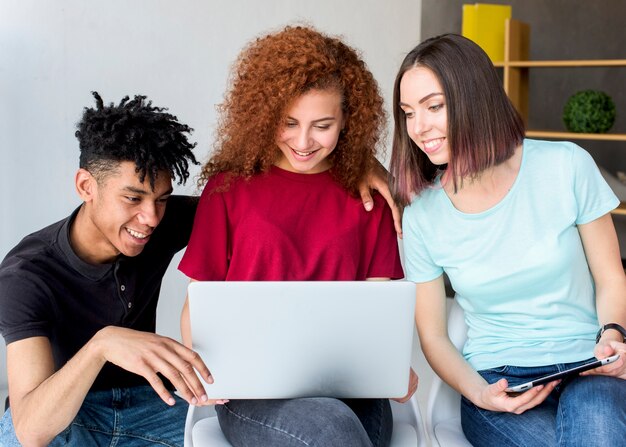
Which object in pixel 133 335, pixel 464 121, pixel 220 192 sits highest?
pixel 464 121

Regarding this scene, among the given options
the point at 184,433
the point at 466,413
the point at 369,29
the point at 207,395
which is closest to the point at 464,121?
the point at 466,413

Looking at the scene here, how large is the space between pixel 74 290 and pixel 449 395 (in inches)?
30.4

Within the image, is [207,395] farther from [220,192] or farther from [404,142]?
[404,142]

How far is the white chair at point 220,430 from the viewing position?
164 centimetres

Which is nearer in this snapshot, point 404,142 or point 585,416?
point 585,416

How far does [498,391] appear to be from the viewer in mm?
1535

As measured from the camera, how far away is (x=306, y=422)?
1.47 meters

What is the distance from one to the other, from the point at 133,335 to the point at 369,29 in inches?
100

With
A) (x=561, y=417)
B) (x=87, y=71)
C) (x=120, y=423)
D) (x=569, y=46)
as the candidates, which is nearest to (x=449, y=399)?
(x=561, y=417)

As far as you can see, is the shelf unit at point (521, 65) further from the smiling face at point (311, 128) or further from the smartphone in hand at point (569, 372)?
the smartphone in hand at point (569, 372)

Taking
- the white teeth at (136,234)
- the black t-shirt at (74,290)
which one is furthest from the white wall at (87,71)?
the white teeth at (136,234)

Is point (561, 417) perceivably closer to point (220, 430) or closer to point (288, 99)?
point (220, 430)

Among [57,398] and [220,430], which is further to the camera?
[220,430]

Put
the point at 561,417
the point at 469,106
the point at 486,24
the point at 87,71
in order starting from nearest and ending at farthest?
the point at 561,417
the point at 469,106
the point at 87,71
the point at 486,24
